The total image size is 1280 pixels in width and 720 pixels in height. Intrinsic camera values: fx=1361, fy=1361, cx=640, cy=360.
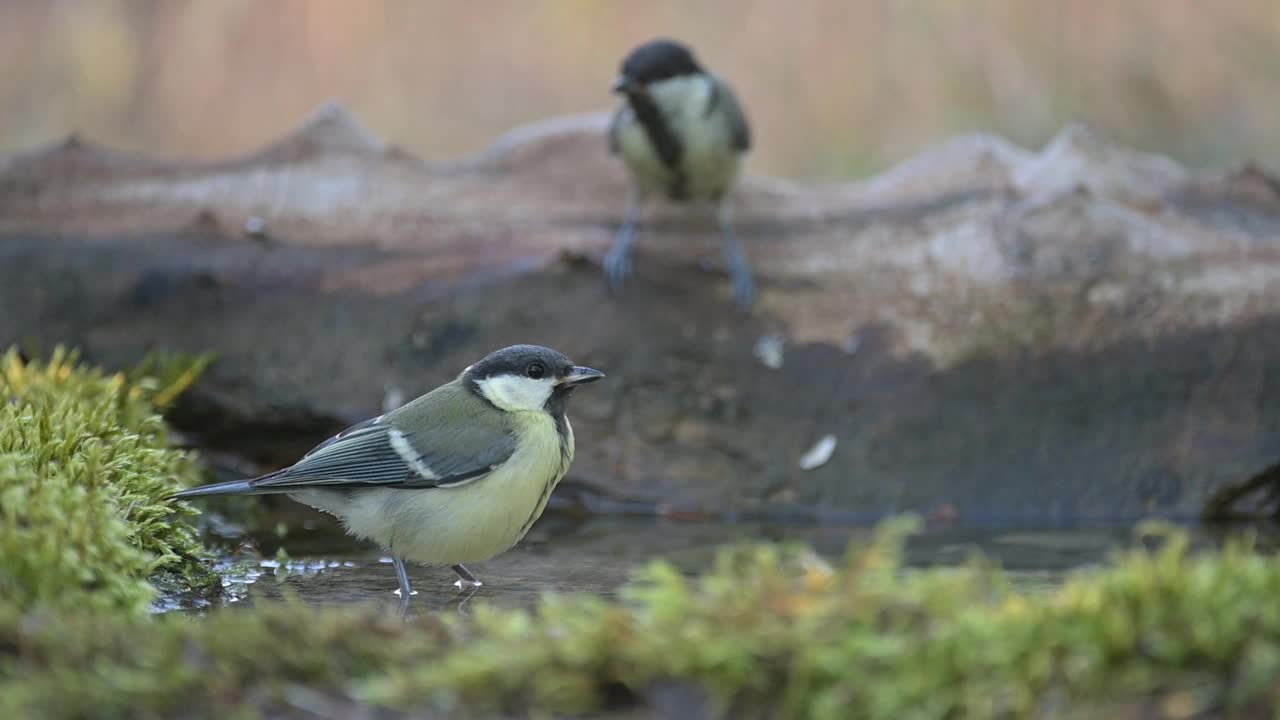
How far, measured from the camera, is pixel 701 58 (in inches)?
408

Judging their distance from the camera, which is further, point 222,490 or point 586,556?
point 586,556

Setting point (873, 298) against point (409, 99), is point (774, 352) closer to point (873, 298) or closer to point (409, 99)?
point (873, 298)

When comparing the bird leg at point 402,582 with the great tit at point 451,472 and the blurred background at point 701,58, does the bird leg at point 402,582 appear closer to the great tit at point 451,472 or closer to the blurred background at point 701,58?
the great tit at point 451,472

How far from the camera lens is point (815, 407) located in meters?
5.63

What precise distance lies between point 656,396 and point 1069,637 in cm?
363

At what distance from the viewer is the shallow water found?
3.77 meters

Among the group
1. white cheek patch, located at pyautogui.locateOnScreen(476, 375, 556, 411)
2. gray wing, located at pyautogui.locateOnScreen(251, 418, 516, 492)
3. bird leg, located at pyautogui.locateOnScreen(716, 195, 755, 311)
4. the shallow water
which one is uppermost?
bird leg, located at pyautogui.locateOnScreen(716, 195, 755, 311)

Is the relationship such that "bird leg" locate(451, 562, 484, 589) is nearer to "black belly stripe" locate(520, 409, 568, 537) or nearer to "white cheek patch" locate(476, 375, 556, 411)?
"black belly stripe" locate(520, 409, 568, 537)

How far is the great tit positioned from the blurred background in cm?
661

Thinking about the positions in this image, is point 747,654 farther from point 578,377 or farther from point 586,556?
point 586,556

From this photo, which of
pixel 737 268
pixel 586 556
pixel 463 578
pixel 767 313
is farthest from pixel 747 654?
pixel 737 268

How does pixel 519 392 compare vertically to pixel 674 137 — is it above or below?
below

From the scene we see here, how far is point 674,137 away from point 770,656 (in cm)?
418

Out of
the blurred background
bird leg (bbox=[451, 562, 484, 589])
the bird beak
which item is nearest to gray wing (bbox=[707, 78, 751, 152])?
the bird beak
